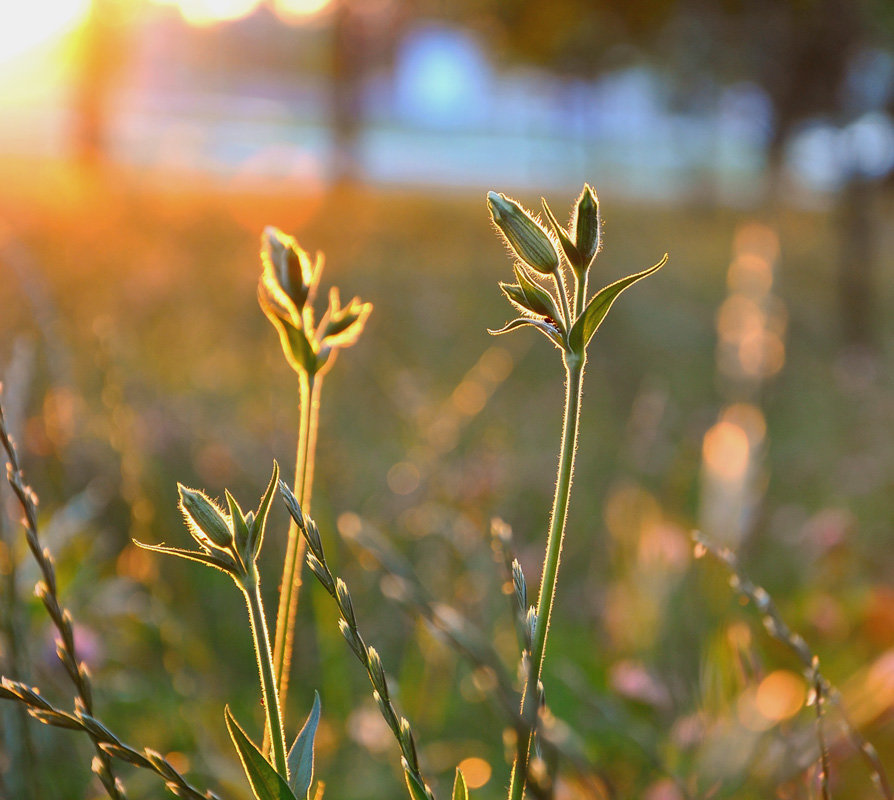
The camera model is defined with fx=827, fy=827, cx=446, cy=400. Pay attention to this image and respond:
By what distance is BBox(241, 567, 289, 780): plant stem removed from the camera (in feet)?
1.12

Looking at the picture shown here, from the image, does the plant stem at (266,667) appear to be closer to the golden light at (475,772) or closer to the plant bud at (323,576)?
the plant bud at (323,576)

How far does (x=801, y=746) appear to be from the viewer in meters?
0.54

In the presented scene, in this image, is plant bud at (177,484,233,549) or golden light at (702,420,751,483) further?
golden light at (702,420,751,483)

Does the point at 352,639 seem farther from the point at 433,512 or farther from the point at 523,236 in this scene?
the point at 433,512

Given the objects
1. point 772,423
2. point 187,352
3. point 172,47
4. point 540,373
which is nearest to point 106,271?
point 187,352

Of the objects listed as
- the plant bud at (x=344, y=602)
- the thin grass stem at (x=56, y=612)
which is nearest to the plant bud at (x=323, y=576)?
the plant bud at (x=344, y=602)

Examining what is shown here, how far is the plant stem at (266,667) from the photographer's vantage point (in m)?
0.34

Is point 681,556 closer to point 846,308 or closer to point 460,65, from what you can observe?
point 846,308

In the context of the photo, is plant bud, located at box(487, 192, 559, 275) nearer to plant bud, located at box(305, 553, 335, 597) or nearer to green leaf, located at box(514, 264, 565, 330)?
green leaf, located at box(514, 264, 565, 330)

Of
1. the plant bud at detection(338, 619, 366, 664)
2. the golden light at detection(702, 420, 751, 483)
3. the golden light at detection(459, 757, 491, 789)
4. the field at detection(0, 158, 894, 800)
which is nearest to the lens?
the plant bud at detection(338, 619, 366, 664)

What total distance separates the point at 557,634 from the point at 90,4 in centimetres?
748

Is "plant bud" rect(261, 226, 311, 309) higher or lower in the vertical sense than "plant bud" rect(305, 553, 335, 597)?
higher

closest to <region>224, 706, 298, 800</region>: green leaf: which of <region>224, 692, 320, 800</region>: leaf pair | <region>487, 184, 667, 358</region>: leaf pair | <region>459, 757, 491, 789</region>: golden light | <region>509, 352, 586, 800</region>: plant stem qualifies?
<region>224, 692, 320, 800</region>: leaf pair

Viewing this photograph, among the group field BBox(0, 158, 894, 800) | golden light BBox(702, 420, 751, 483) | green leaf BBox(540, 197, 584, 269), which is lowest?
field BBox(0, 158, 894, 800)
